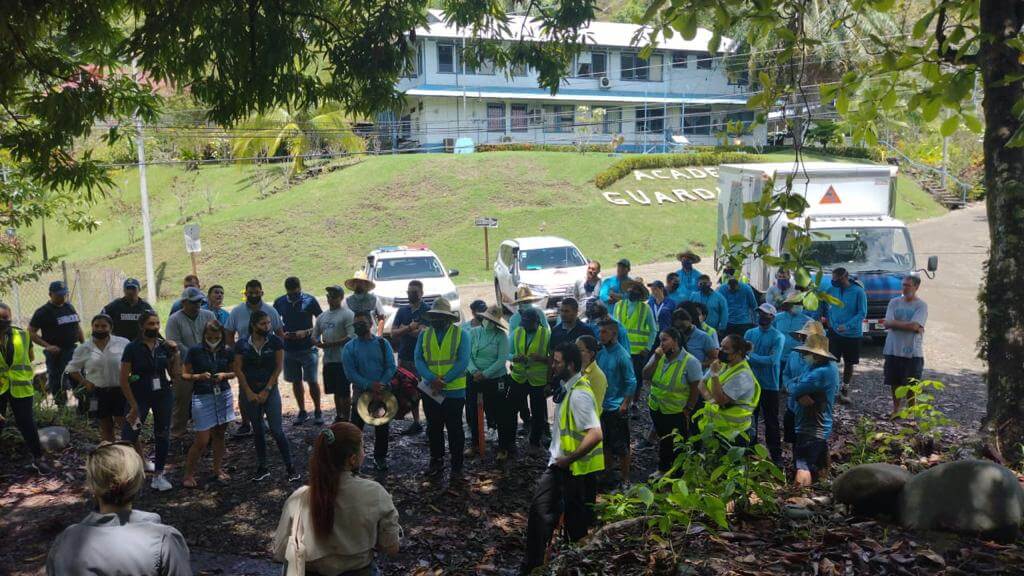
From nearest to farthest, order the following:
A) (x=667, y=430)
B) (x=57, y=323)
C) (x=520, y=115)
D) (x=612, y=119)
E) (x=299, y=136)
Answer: (x=667, y=430) → (x=57, y=323) → (x=299, y=136) → (x=520, y=115) → (x=612, y=119)

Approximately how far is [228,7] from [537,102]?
137 feet

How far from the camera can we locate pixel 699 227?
112 ft

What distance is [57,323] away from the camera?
1109cm

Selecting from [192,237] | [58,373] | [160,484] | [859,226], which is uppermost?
[859,226]

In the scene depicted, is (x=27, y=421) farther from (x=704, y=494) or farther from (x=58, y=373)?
(x=704, y=494)

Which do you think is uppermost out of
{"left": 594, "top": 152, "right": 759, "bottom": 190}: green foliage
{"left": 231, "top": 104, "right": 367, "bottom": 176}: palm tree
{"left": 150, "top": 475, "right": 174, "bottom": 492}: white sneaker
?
{"left": 231, "top": 104, "right": 367, "bottom": 176}: palm tree

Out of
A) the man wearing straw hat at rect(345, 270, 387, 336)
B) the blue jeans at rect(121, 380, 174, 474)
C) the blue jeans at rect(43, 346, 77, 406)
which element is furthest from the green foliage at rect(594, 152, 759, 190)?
the blue jeans at rect(121, 380, 174, 474)

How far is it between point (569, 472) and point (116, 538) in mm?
3295

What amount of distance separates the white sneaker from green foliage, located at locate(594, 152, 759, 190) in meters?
30.3

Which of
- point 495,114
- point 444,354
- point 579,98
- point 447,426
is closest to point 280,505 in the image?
point 447,426

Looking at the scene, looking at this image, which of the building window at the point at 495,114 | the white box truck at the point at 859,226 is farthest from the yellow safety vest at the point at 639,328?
the building window at the point at 495,114

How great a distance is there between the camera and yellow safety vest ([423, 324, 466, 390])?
353 inches

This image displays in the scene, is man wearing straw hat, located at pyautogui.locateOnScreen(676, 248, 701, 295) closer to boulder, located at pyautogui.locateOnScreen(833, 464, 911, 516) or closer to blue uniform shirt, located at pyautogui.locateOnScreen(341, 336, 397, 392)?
blue uniform shirt, located at pyautogui.locateOnScreen(341, 336, 397, 392)

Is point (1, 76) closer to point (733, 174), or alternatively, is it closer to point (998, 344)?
point (998, 344)
